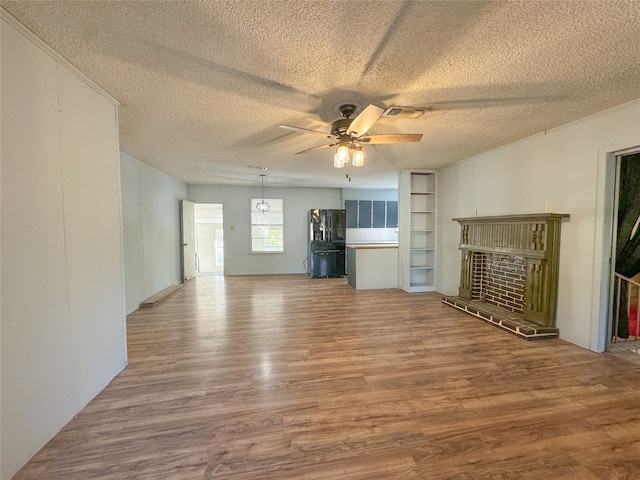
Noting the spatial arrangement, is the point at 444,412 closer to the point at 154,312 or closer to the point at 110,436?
the point at 110,436

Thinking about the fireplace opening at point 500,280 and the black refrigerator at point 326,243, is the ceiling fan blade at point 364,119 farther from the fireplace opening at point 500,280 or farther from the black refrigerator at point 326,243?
the black refrigerator at point 326,243

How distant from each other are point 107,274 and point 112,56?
63.2 inches

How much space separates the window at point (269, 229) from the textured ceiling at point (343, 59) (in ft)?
13.6

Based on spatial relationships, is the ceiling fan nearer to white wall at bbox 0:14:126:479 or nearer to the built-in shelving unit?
white wall at bbox 0:14:126:479

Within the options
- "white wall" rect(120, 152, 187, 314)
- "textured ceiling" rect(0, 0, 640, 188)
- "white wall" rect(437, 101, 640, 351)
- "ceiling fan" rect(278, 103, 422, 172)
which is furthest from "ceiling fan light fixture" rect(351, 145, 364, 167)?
"white wall" rect(120, 152, 187, 314)

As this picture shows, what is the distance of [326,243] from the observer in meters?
6.74

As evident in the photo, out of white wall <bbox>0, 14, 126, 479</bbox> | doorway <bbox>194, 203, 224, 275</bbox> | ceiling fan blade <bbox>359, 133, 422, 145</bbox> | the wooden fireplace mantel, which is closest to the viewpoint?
white wall <bbox>0, 14, 126, 479</bbox>

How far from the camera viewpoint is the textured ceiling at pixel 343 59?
4.43 ft

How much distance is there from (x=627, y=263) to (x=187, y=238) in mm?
7593

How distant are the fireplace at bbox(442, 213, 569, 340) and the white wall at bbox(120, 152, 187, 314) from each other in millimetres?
5080

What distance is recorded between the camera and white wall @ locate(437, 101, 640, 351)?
2592 millimetres

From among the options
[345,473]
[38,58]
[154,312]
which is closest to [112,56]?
[38,58]

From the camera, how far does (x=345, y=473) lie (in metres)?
1.35

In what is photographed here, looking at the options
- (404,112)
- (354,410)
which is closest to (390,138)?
(404,112)
